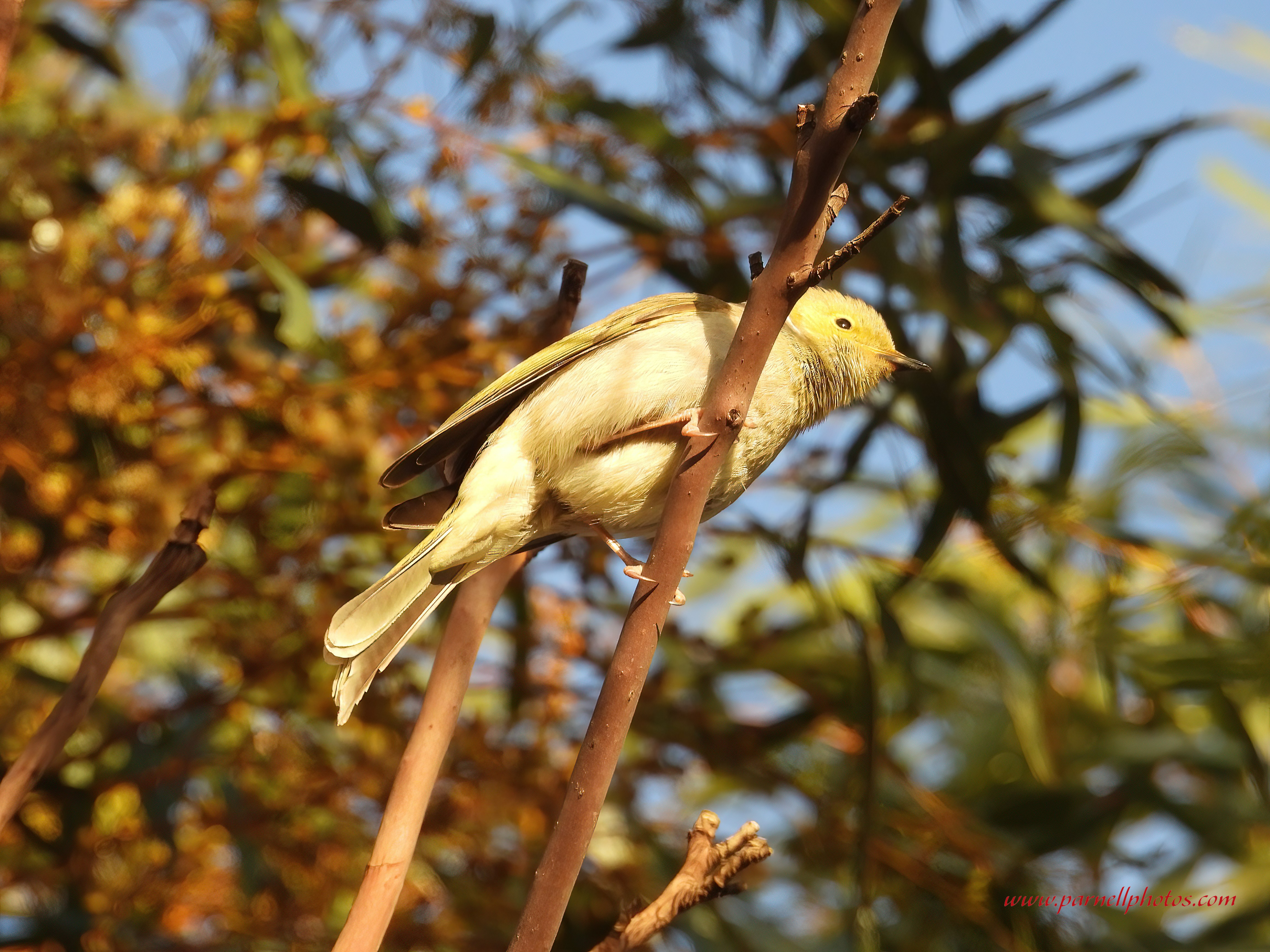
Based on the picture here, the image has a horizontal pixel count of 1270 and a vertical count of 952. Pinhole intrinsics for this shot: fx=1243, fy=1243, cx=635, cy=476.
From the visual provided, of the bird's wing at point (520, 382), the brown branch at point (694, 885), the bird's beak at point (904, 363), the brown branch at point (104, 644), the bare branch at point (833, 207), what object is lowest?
the brown branch at point (694, 885)

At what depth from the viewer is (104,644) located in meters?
1.99

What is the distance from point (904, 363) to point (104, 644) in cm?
188

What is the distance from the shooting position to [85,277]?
3045 mm

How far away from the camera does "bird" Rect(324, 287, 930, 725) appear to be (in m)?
2.41

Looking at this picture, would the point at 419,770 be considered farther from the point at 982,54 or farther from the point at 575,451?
the point at 982,54

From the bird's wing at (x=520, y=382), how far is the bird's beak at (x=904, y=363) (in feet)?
1.49

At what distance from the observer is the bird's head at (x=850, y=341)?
9.50 ft

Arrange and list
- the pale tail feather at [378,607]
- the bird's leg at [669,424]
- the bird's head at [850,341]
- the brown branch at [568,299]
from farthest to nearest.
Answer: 1. the bird's head at [850,341]
2. the brown branch at [568,299]
3. the bird's leg at [669,424]
4. the pale tail feather at [378,607]

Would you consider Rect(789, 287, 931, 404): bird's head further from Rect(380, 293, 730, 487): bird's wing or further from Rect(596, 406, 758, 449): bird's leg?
Rect(596, 406, 758, 449): bird's leg

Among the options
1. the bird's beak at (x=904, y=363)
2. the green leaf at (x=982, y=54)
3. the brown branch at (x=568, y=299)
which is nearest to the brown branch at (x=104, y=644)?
the brown branch at (x=568, y=299)

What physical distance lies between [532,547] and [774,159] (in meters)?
1.53

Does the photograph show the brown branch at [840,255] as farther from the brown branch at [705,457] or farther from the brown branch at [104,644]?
the brown branch at [104,644]

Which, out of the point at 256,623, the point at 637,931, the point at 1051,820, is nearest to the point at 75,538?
the point at 256,623

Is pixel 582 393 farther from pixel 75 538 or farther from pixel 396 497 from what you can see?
pixel 75 538
